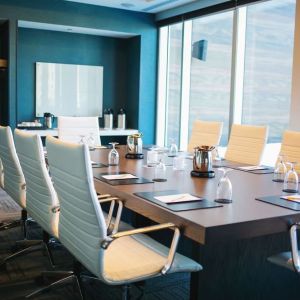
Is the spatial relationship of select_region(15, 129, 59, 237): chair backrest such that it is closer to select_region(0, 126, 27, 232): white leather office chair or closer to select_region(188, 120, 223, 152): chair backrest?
select_region(0, 126, 27, 232): white leather office chair

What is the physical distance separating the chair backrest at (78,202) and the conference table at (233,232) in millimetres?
344

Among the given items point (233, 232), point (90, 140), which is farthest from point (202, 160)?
point (90, 140)

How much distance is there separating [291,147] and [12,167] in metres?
2.23

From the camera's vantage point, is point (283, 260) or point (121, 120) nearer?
point (283, 260)

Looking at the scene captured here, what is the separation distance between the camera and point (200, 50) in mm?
6781

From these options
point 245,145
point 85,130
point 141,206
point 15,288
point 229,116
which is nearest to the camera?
point 141,206

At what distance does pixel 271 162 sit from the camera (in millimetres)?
5656

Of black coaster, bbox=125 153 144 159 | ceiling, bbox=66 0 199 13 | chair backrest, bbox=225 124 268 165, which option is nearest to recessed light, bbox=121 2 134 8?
ceiling, bbox=66 0 199 13

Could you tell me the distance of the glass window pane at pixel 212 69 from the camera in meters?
6.29

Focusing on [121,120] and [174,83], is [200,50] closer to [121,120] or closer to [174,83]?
[174,83]

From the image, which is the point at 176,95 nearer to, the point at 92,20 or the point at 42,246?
the point at 92,20

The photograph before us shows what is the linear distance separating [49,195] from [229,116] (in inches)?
154

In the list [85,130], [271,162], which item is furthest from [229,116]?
[85,130]

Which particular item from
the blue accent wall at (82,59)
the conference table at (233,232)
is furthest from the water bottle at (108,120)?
the conference table at (233,232)
